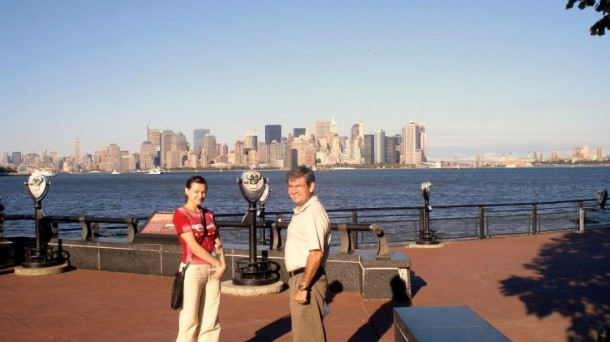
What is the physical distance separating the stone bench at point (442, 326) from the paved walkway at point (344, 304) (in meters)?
2.05

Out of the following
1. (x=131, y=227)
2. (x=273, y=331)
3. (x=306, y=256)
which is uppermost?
(x=306, y=256)

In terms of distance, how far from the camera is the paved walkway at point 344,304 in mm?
7250

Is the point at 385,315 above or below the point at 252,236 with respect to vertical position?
below

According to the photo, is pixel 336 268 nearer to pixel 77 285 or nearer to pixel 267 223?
pixel 267 223

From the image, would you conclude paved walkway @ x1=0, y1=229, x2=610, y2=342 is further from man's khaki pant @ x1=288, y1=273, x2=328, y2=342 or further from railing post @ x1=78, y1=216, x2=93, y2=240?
man's khaki pant @ x1=288, y1=273, x2=328, y2=342

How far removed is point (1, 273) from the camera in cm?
1143

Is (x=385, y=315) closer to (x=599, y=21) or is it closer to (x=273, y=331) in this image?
(x=273, y=331)

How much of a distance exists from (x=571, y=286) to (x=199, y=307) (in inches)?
259

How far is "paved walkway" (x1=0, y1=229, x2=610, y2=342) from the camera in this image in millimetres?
7250

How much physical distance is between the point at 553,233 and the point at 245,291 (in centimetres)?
1242

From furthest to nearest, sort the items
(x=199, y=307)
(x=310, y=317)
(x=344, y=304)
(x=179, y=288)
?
(x=344, y=304) < (x=199, y=307) < (x=179, y=288) < (x=310, y=317)

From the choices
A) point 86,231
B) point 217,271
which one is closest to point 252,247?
point 217,271

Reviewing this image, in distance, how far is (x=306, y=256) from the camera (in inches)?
193

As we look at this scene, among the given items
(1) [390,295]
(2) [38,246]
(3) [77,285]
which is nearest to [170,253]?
(3) [77,285]
